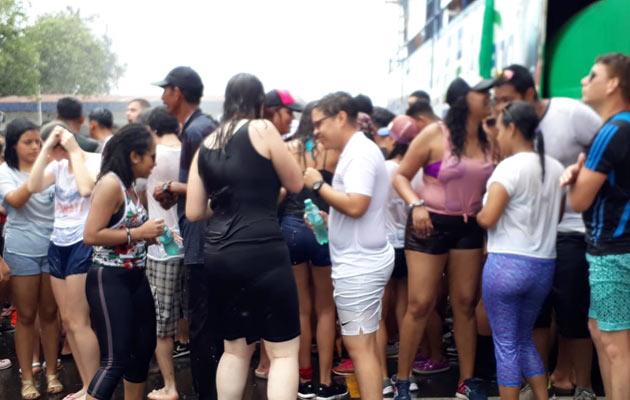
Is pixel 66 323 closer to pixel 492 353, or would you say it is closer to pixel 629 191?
pixel 492 353

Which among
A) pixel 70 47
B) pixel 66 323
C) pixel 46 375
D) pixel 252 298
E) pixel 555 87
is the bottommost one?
pixel 46 375

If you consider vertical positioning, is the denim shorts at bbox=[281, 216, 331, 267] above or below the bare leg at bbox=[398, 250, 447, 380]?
above

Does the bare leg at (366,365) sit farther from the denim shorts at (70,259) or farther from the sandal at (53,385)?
the sandal at (53,385)

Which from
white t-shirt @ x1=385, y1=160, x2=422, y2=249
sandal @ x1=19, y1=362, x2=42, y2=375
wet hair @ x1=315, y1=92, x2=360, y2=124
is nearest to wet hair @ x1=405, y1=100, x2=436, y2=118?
white t-shirt @ x1=385, y1=160, x2=422, y2=249

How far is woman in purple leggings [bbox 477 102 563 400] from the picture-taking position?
397cm

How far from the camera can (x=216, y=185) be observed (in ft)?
11.9

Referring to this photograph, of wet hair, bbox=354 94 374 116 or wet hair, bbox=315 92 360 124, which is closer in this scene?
wet hair, bbox=315 92 360 124

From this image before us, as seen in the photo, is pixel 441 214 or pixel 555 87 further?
pixel 555 87

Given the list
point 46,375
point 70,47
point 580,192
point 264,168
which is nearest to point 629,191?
point 580,192

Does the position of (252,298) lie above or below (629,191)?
below

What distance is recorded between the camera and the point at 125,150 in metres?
4.08

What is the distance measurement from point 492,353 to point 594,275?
5.74 ft

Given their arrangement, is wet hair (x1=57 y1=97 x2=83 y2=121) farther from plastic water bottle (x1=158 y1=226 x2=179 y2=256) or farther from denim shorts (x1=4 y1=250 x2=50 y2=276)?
plastic water bottle (x1=158 y1=226 x2=179 y2=256)

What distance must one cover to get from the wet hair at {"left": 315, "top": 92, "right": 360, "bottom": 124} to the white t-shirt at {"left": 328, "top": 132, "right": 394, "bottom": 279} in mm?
152
